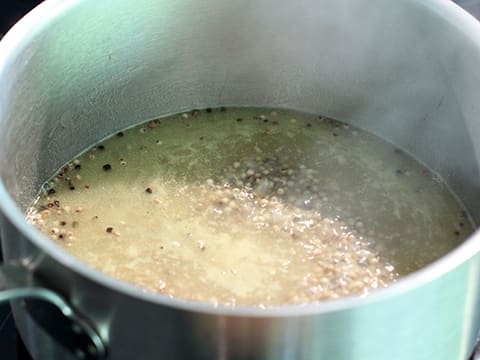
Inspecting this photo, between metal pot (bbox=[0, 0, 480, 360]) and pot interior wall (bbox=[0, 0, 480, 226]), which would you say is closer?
metal pot (bbox=[0, 0, 480, 360])

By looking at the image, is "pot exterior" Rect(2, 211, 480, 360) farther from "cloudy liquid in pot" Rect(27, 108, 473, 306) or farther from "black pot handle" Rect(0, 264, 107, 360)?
"cloudy liquid in pot" Rect(27, 108, 473, 306)

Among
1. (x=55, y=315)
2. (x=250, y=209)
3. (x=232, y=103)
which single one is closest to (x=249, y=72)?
(x=232, y=103)

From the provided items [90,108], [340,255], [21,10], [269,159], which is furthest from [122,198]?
[21,10]

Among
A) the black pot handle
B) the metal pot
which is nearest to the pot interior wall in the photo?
the metal pot

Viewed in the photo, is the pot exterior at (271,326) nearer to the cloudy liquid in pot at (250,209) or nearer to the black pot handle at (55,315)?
the black pot handle at (55,315)

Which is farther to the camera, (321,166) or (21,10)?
(21,10)

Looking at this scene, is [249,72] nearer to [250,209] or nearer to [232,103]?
[232,103]

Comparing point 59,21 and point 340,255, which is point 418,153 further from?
point 59,21

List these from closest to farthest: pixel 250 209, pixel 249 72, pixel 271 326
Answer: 1. pixel 271 326
2. pixel 250 209
3. pixel 249 72
